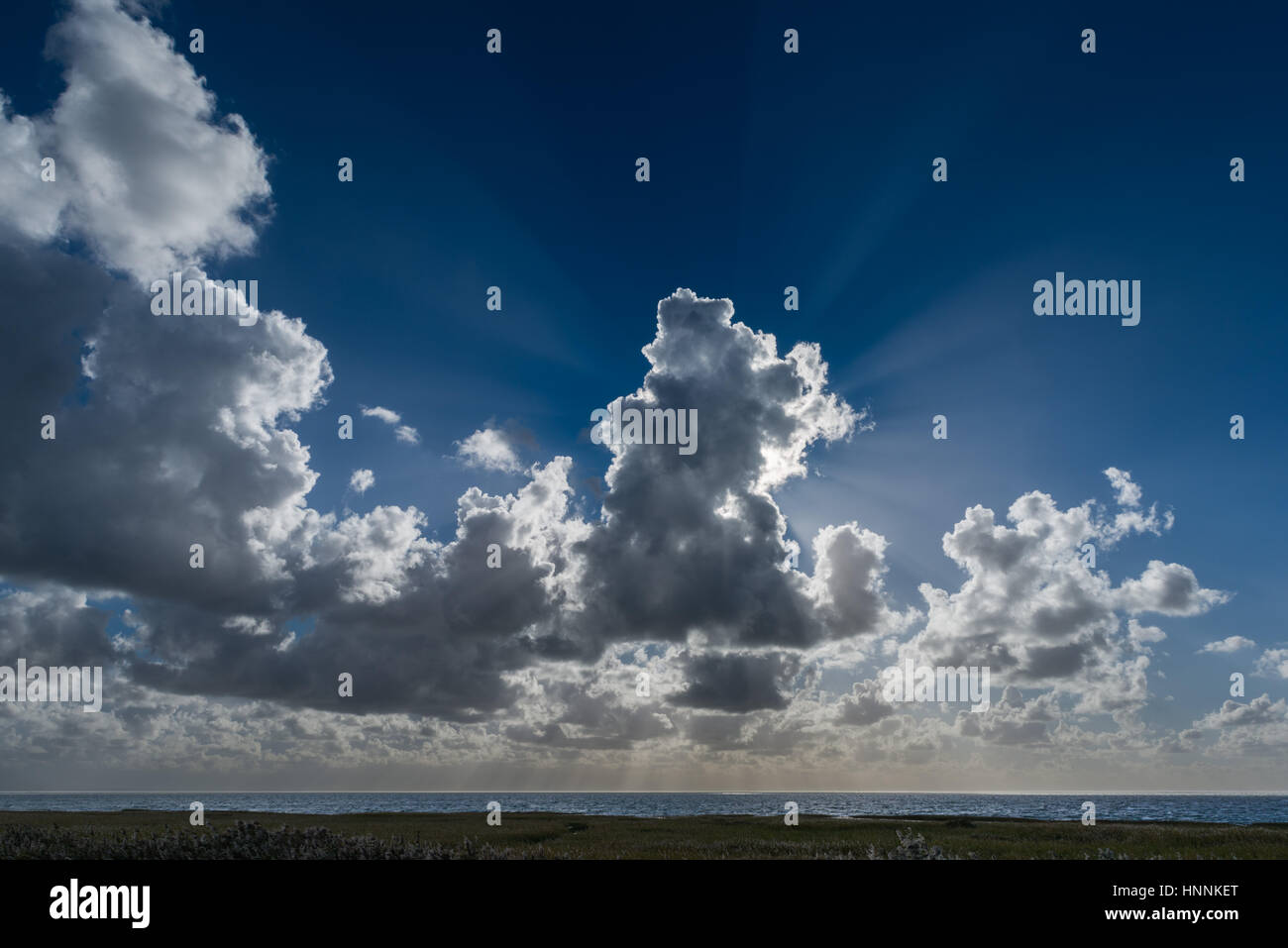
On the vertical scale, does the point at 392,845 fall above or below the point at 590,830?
above
